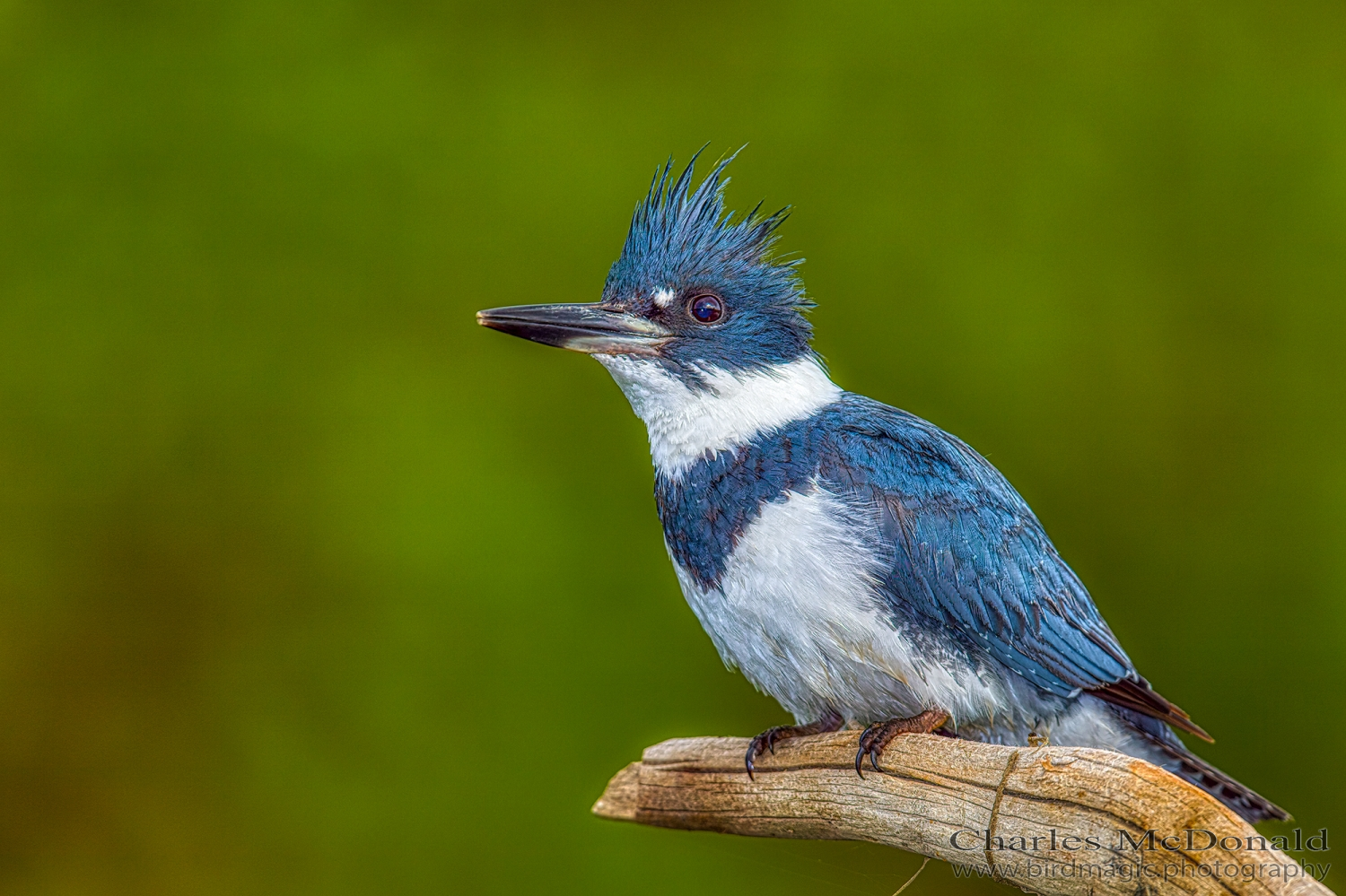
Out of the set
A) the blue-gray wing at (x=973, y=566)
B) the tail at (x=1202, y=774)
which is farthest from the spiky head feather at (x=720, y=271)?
the tail at (x=1202, y=774)

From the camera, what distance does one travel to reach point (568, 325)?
2.47m

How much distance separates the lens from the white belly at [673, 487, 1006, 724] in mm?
2299

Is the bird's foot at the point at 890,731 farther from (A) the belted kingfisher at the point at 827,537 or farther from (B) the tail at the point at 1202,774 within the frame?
(B) the tail at the point at 1202,774

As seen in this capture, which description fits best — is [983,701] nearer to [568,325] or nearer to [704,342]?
[704,342]

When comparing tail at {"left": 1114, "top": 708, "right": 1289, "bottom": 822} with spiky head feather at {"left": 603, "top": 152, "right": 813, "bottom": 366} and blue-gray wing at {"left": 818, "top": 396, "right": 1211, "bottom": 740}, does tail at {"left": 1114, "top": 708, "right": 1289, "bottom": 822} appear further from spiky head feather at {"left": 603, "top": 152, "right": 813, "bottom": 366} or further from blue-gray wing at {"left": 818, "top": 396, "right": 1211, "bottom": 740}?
spiky head feather at {"left": 603, "top": 152, "right": 813, "bottom": 366}

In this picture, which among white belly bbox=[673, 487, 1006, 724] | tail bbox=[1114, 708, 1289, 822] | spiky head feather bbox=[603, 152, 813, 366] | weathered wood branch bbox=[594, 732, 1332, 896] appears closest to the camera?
weathered wood branch bbox=[594, 732, 1332, 896]

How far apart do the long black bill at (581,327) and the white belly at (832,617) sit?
1.50 ft

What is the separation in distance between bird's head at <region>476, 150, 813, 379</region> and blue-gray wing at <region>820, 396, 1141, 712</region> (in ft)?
0.92

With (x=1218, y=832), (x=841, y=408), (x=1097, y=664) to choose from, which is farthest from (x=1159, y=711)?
(x=841, y=408)

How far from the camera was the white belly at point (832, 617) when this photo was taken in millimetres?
2299

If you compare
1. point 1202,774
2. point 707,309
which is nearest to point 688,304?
point 707,309

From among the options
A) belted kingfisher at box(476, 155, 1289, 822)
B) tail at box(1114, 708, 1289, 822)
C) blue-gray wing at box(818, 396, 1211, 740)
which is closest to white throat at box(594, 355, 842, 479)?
belted kingfisher at box(476, 155, 1289, 822)

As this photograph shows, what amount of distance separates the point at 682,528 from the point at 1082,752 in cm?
85

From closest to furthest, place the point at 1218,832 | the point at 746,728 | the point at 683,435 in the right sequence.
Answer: the point at 1218,832, the point at 683,435, the point at 746,728
